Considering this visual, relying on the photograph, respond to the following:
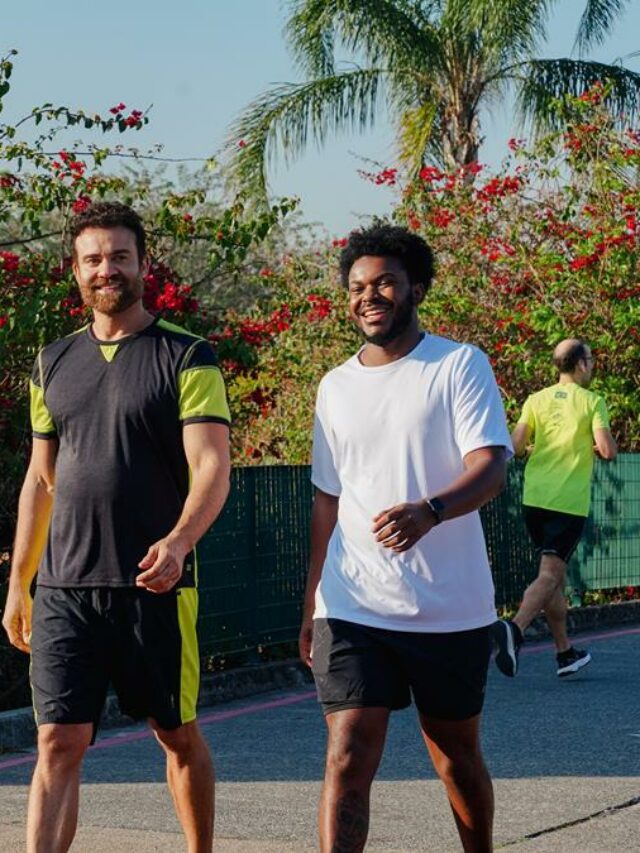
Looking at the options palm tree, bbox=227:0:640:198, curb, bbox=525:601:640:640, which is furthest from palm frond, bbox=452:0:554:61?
curb, bbox=525:601:640:640

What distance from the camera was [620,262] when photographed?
57.3ft

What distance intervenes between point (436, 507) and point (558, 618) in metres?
6.23

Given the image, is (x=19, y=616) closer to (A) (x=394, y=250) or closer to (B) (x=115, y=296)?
(B) (x=115, y=296)

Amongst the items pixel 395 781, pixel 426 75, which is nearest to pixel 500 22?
pixel 426 75

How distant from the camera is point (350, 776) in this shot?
194 inches

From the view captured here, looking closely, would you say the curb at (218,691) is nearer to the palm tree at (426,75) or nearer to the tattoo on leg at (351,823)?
the tattoo on leg at (351,823)

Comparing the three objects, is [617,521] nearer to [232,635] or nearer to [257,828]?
[232,635]

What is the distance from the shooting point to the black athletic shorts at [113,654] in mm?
5266

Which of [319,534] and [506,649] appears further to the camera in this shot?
[506,649]

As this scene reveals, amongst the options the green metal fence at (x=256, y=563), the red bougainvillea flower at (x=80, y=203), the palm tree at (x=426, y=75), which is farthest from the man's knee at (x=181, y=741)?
the palm tree at (x=426, y=75)

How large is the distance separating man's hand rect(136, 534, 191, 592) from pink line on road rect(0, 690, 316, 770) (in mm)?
3383

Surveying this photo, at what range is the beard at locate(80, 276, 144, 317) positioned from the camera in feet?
17.6

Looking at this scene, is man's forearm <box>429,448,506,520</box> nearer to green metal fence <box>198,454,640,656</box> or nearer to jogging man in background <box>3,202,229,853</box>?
jogging man in background <box>3,202,229,853</box>

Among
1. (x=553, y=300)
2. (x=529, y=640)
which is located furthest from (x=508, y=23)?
(x=529, y=640)
